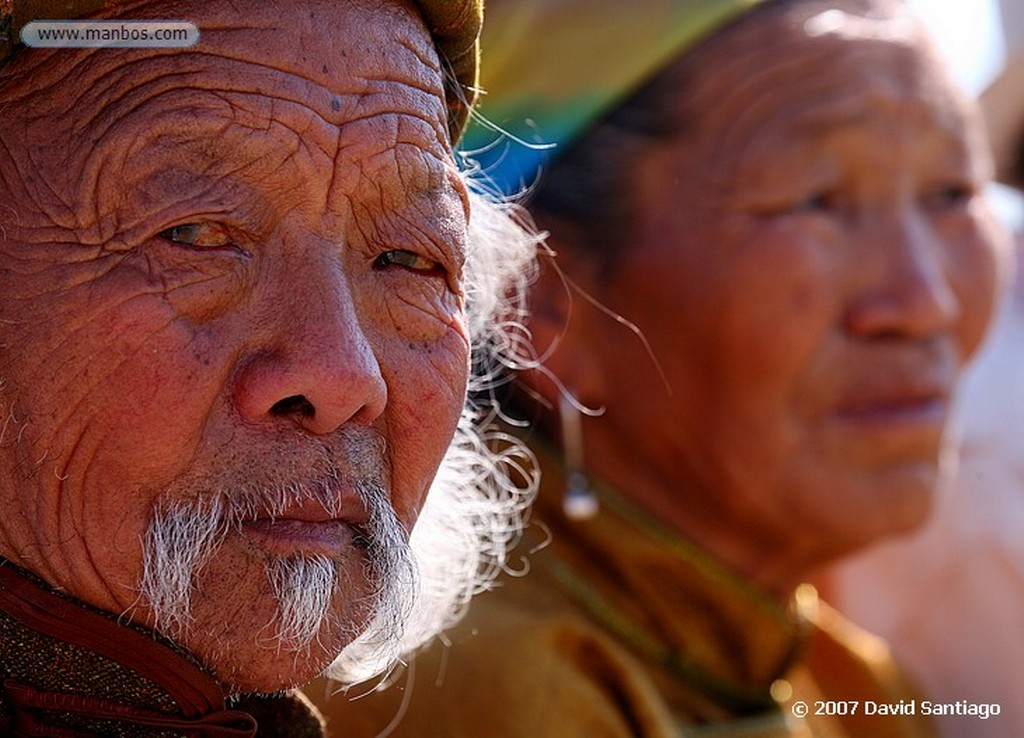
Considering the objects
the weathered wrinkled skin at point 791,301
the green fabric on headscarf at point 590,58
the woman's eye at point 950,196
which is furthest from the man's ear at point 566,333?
the woman's eye at point 950,196

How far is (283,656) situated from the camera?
80.5 inches

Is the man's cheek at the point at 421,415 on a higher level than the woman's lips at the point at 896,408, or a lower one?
higher

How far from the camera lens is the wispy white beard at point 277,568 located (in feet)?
6.37

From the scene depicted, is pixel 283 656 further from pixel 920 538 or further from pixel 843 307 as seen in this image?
pixel 920 538

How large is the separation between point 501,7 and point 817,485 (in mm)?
1514

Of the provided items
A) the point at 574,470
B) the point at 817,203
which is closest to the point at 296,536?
the point at 574,470

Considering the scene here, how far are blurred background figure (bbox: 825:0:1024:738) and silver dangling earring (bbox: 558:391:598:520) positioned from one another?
1.24 metres

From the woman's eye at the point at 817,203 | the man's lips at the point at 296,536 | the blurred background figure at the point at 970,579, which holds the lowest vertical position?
the blurred background figure at the point at 970,579

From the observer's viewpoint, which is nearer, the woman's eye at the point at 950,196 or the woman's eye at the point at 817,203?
the woman's eye at the point at 817,203

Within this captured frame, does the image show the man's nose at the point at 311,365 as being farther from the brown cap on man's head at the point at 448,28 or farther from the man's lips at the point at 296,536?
the brown cap on man's head at the point at 448,28

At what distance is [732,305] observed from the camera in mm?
3781

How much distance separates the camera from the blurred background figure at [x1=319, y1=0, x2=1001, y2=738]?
376cm

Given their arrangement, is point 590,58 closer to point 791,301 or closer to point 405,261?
point 791,301

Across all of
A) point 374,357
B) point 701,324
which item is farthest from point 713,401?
point 374,357
